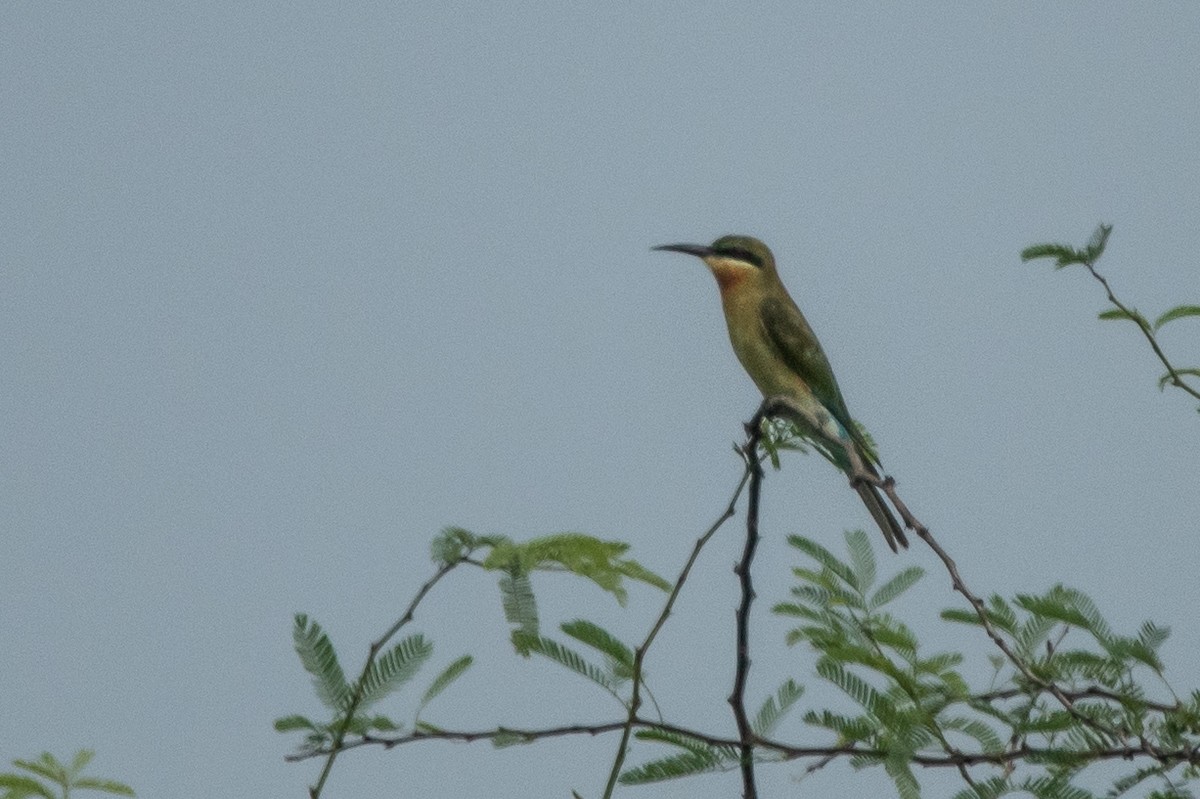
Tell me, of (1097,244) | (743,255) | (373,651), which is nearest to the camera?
(373,651)

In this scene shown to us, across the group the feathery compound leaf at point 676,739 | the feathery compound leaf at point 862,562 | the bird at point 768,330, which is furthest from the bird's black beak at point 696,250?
the feathery compound leaf at point 676,739

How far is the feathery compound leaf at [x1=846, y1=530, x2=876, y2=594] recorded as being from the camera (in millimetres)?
2811

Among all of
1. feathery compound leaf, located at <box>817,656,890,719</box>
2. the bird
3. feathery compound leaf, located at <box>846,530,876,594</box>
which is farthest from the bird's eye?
feathery compound leaf, located at <box>817,656,890,719</box>

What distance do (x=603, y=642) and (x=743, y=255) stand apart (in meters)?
4.69

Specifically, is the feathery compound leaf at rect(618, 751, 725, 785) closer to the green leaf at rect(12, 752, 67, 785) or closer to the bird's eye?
the green leaf at rect(12, 752, 67, 785)

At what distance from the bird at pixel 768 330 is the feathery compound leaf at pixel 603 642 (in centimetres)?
309

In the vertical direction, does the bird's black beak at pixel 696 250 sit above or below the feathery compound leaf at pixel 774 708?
above

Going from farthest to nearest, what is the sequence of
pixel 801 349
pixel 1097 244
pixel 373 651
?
pixel 801 349, pixel 1097 244, pixel 373 651

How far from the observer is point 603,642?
7.13 feet

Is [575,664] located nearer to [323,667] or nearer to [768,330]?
[323,667]

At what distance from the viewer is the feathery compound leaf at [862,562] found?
281 cm

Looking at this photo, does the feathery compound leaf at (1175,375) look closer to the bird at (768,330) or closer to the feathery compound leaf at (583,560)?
the feathery compound leaf at (583,560)

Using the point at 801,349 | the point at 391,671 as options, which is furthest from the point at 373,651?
the point at 801,349

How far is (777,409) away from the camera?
2.96 m
